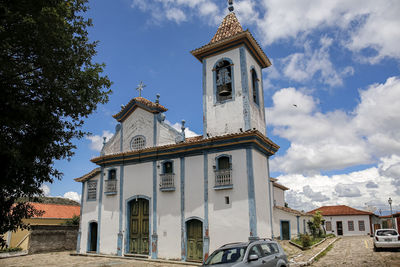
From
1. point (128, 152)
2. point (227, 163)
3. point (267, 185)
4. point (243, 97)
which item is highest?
point (243, 97)

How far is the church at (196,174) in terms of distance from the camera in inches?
616

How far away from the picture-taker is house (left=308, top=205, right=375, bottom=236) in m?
41.5

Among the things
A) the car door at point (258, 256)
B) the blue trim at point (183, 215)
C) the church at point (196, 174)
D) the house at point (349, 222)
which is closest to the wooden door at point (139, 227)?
the church at point (196, 174)

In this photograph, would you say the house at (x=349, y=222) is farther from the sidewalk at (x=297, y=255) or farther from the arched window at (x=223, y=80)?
the arched window at (x=223, y=80)

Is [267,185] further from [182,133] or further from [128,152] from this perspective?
[128,152]

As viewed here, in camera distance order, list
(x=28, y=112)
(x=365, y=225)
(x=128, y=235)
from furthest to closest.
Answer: (x=365, y=225) < (x=128, y=235) < (x=28, y=112)

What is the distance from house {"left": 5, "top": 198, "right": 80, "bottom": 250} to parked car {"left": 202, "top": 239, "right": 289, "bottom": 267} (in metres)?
19.1

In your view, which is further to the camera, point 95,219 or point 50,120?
point 95,219

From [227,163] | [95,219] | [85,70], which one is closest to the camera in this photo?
[85,70]

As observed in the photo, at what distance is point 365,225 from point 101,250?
36050 millimetres

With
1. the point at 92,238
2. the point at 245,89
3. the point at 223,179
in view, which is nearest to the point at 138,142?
the point at 223,179

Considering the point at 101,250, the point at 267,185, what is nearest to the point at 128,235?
the point at 101,250

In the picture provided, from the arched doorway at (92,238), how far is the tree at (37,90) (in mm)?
12572

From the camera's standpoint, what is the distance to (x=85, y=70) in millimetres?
9750
